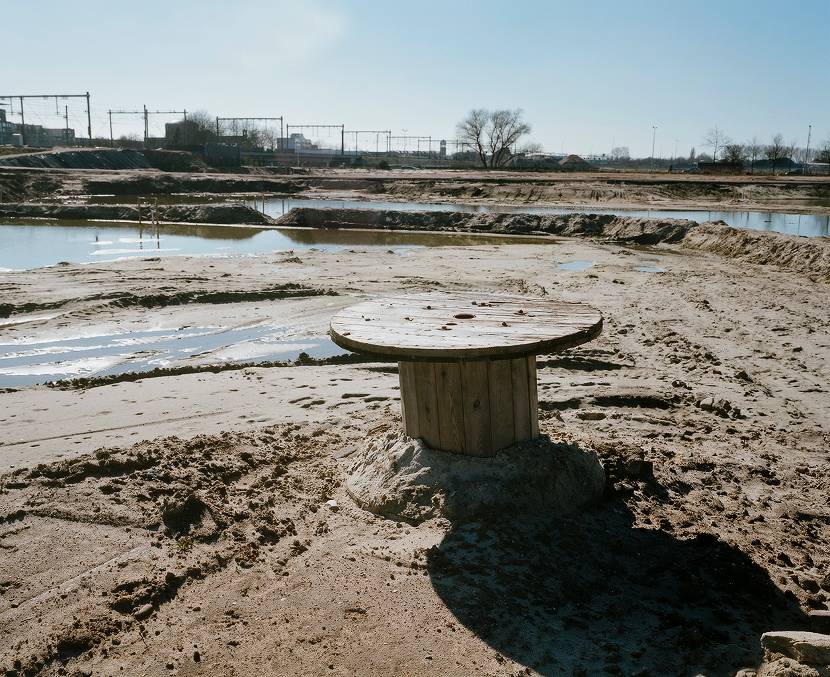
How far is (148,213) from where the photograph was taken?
2738cm

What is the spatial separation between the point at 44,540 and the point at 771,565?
3705mm

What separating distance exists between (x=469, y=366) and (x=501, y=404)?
0.29 m

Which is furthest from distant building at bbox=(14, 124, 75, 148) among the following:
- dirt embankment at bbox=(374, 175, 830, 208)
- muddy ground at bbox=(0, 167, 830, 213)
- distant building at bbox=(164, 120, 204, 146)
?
dirt embankment at bbox=(374, 175, 830, 208)

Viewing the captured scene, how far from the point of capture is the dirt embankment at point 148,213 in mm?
26188

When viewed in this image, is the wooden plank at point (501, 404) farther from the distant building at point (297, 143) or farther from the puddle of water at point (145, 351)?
the distant building at point (297, 143)

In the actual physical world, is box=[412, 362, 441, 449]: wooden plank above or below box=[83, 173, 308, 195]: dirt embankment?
below

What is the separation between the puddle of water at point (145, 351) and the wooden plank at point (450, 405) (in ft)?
13.0

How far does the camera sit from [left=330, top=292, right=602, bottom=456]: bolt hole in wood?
12.7ft

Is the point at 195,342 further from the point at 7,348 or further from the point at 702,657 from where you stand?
the point at 702,657

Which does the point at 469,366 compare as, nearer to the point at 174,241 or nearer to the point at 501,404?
the point at 501,404

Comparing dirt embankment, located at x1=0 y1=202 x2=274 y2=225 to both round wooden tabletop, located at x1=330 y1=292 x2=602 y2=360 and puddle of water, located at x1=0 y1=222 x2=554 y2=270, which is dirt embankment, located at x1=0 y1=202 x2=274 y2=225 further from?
round wooden tabletop, located at x1=330 y1=292 x2=602 y2=360

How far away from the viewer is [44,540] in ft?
12.7

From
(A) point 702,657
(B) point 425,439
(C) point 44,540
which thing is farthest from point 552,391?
(C) point 44,540

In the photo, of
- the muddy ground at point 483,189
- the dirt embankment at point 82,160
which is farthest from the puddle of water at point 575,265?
the dirt embankment at point 82,160
